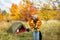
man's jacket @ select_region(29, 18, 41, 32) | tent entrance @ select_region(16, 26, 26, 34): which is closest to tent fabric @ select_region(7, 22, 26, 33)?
tent entrance @ select_region(16, 26, 26, 34)

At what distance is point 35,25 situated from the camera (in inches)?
75.2

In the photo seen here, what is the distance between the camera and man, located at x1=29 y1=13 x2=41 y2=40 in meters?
1.91

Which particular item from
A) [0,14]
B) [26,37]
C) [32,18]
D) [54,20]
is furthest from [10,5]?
[54,20]

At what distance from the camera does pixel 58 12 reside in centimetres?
204

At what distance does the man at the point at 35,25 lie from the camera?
191 cm

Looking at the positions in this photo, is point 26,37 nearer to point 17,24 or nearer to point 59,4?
point 17,24

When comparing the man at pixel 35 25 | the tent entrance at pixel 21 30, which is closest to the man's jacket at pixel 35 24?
the man at pixel 35 25

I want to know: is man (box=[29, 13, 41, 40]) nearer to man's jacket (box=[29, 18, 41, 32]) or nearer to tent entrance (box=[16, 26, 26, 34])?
man's jacket (box=[29, 18, 41, 32])

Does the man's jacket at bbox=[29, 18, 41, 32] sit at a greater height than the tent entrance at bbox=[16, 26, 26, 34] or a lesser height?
greater

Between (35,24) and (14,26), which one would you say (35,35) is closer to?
(35,24)

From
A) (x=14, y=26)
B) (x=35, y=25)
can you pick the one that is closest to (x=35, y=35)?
(x=35, y=25)

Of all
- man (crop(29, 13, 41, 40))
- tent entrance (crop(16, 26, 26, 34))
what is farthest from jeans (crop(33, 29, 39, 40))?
tent entrance (crop(16, 26, 26, 34))

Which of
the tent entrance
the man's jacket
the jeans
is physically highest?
the man's jacket

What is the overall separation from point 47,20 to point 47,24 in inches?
2.2
